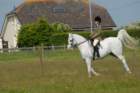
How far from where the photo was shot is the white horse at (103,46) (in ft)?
64.7

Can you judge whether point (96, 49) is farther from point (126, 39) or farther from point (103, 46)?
point (126, 39)

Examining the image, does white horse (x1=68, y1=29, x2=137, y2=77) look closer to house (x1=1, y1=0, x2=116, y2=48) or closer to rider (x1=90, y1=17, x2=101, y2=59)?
rider (x1=90, y1=17, x2=101, y2=59)

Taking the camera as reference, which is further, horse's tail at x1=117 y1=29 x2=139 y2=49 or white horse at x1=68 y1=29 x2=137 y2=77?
horse's tail at x1=117 y1=29 x2=139 y2=49

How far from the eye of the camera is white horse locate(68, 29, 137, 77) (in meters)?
19.7

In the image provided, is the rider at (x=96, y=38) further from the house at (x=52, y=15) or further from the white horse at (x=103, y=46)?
the house at (x=52, y=15)

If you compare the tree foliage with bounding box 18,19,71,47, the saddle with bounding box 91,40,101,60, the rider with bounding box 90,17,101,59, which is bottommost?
the tree foliage with bounding box 18,19,71,47

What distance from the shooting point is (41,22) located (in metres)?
59.5

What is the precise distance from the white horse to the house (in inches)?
2223

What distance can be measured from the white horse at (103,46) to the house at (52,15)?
56452 mm

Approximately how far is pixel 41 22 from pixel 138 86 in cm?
4499

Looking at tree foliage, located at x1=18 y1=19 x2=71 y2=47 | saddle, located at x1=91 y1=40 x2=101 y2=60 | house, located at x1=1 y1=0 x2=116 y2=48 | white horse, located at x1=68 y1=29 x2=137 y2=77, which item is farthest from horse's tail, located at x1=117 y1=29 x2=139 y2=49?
house, located at x1=1 y1=0 x2=116 y2=48

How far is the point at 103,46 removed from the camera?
2031 cm

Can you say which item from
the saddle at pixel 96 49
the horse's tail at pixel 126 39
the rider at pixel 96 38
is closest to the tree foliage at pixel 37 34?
the horse's tail at pixel 126 39

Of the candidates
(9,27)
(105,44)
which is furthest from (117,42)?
(9,27)
